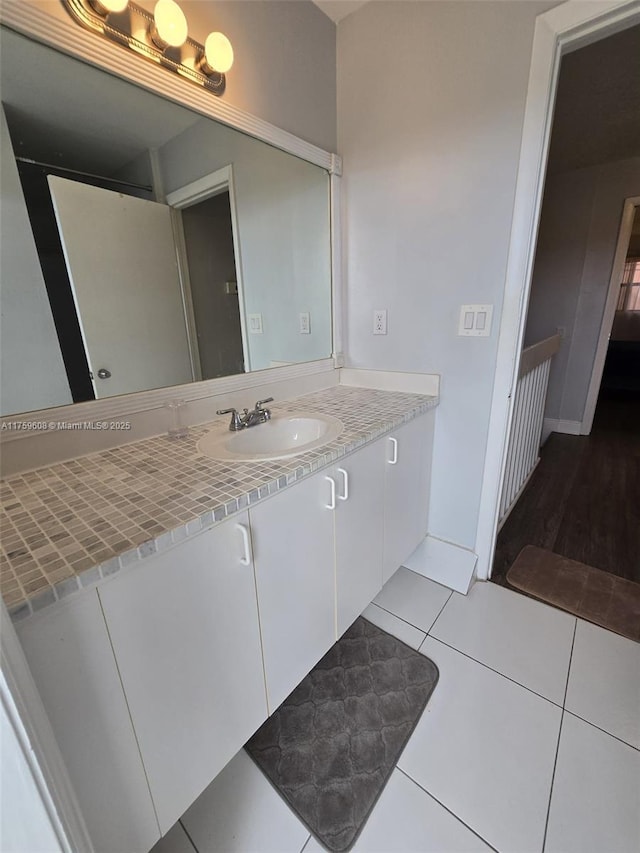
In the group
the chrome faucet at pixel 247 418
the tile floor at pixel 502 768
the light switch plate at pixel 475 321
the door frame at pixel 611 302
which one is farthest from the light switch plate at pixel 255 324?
the door frame at pixel 611 302

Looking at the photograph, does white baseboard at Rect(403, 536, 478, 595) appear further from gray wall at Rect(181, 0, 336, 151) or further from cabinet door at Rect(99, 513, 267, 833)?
gray wall at Rect(181, 0, 336, 151)

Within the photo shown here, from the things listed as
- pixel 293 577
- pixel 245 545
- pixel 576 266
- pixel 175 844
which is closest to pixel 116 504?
pixel 245 545

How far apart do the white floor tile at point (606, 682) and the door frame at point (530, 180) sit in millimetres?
543

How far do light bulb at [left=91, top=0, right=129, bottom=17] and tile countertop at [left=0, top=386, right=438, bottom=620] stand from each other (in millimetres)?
1112

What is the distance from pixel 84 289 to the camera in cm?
101

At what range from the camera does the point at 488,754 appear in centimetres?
106

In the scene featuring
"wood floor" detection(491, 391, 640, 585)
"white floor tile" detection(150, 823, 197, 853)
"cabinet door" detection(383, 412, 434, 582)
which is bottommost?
"white floor tile" detection(150, 823, 197, 853)

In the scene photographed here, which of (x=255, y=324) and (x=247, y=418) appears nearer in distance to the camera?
(x=247, y=418)

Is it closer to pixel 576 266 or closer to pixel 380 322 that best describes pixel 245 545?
pixel 380 322

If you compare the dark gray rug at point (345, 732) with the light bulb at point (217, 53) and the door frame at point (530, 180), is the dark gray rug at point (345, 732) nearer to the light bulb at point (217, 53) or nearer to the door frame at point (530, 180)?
the door frame at point (530, 180)

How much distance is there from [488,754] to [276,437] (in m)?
1.16

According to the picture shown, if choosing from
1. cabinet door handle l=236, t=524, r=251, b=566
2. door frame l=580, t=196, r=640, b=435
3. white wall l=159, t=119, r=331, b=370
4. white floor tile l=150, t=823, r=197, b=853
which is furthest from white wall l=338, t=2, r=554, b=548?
door frame l=580, t=196, r=640, b=435

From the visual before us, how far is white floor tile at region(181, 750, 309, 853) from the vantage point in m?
0.90

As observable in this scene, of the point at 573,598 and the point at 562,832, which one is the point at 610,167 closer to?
the point at 573,598
